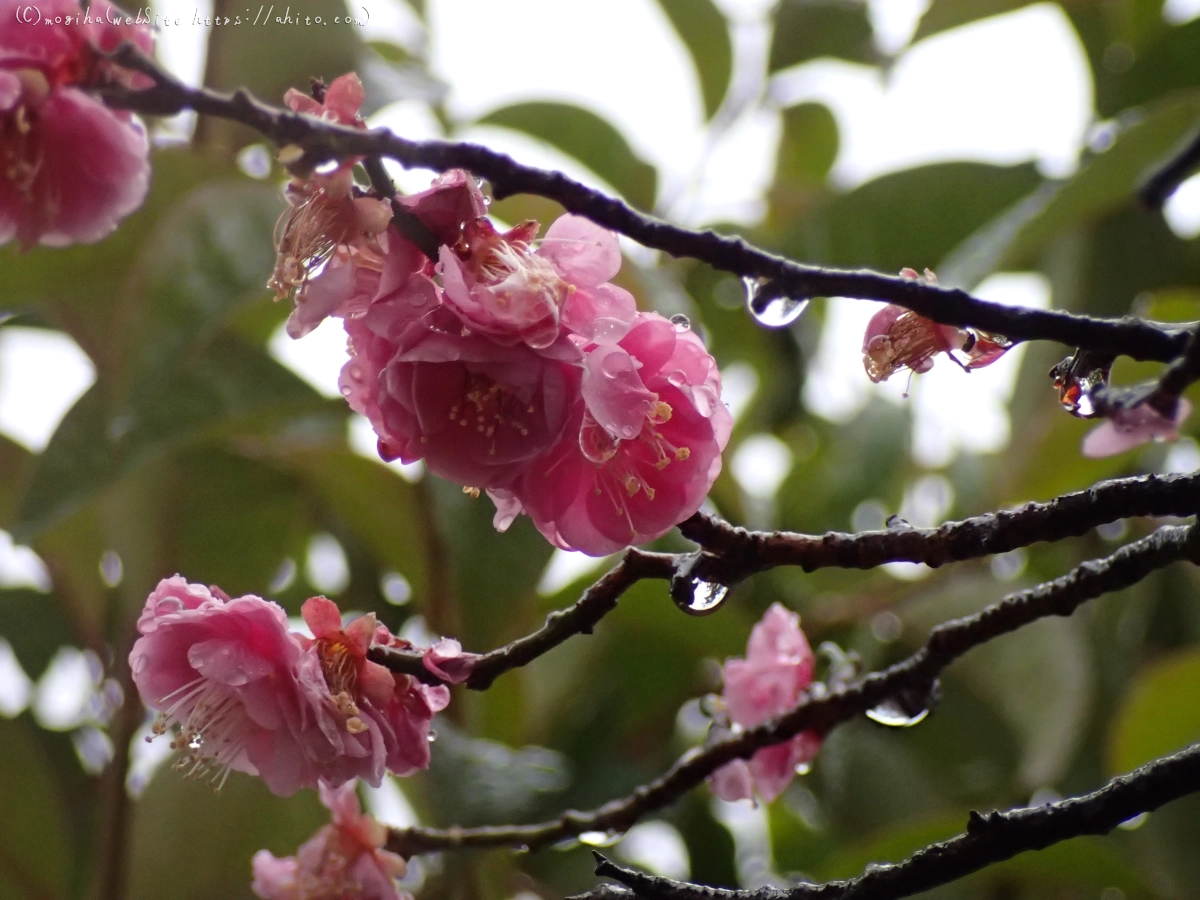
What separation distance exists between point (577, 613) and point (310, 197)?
211 mm

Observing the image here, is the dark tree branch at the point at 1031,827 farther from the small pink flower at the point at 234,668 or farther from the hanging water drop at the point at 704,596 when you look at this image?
the small pink flower at the point at 234,668

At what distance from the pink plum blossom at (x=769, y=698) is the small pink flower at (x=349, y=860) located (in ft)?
0.75

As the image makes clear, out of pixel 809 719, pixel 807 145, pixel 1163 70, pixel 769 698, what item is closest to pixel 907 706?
pixel 809 719

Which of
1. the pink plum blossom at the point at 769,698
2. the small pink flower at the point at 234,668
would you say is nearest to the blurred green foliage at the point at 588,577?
the pink plum blossom at the point at 769,698

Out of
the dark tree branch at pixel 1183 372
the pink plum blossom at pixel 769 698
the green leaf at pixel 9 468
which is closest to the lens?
the dark tree branch at pixel 1183 372

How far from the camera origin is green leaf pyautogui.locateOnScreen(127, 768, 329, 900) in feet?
3.62

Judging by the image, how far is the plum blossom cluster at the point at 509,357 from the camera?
46 centimetres

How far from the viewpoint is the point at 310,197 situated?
45 centimetres

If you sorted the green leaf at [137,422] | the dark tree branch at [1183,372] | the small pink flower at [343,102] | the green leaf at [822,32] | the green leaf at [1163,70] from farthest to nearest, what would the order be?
1. the green leaf at [822,32]
2. the green leaf at [1163,70]
3. the green leaf at [137,422]
4. the small pink flower at [343,102]
5. the dark tree branch at [1183,372]

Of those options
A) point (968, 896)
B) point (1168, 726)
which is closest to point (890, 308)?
point (1168, 726)

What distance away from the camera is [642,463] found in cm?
52

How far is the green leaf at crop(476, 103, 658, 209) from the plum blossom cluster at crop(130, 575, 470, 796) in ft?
3.55

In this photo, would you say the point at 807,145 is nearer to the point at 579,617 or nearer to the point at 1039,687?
the point at 1039,687

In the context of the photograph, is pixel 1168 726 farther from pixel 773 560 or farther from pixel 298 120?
pixel 298 120
